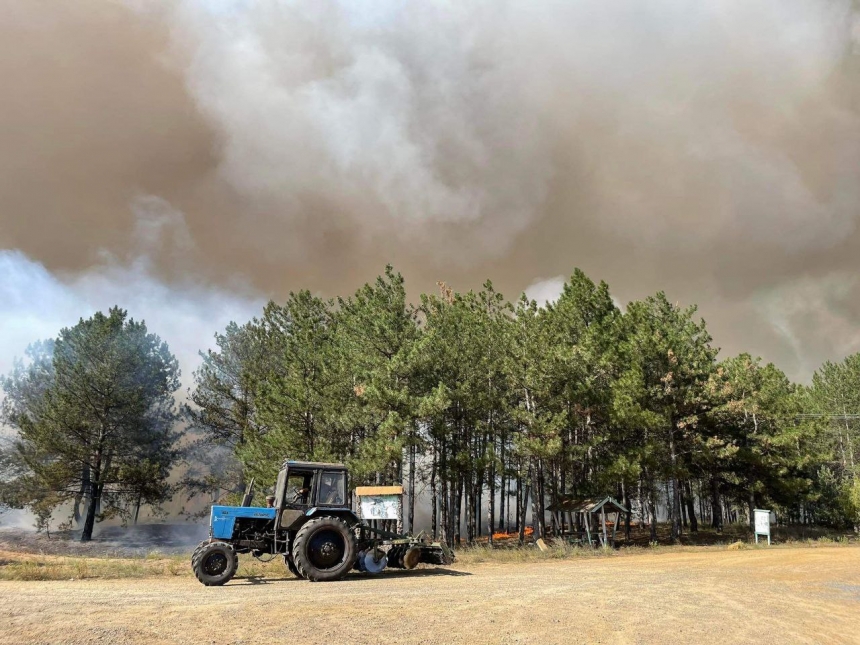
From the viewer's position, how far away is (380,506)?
18391mm

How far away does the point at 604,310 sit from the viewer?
34.6 meters

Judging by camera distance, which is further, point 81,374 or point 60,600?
point 81,374

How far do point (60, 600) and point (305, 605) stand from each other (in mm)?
4374

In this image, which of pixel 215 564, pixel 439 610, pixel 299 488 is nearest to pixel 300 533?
pixel 299 488

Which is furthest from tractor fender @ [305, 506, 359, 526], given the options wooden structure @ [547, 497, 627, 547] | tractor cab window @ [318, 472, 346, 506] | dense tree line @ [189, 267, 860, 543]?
wooden structure @ [547, 497, 627, 547]

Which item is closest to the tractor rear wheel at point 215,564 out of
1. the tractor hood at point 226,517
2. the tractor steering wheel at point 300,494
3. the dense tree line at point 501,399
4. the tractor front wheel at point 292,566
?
the tractor hood at point 226,517

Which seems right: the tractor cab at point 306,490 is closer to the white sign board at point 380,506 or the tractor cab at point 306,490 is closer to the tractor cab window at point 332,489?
the tractor cab window at point 332,489

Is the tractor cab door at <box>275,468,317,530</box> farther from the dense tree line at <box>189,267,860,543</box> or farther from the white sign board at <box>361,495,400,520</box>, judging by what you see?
the dense tree line at <box>189,267,860,543</box>

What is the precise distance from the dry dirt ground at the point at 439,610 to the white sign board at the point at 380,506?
3002 millimetres

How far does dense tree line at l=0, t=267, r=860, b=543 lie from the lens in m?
27.4

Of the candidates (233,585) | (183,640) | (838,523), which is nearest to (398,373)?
(233,585)

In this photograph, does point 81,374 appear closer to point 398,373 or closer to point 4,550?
point 4,550

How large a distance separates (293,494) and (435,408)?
34.4ft

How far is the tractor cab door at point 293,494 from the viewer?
14461mm
